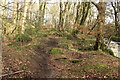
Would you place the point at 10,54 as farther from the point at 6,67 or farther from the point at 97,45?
the point at 97,45

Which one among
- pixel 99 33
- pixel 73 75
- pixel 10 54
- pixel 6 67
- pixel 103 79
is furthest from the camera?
pixel 99 33

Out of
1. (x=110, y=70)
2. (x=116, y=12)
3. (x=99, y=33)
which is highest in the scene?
(x=116, y=12)

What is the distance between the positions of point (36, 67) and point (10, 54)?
1982 mm

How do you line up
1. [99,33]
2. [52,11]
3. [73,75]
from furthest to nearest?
1. [52,11]
2. [99,33]
3. [73,75]

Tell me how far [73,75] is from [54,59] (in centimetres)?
317

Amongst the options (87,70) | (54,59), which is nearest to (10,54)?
(54,59)

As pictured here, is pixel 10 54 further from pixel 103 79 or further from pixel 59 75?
pixel 103 79

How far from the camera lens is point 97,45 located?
35.9ft

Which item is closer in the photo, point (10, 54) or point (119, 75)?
point (119, 75)

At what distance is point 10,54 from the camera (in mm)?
7672

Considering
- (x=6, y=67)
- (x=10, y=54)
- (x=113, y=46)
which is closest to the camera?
(x=6, y=67)

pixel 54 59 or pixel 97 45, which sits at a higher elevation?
pixel 97 45

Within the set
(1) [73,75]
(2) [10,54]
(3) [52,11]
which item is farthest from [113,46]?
(3) [52,11]

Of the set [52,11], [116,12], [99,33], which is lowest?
[99,33]
